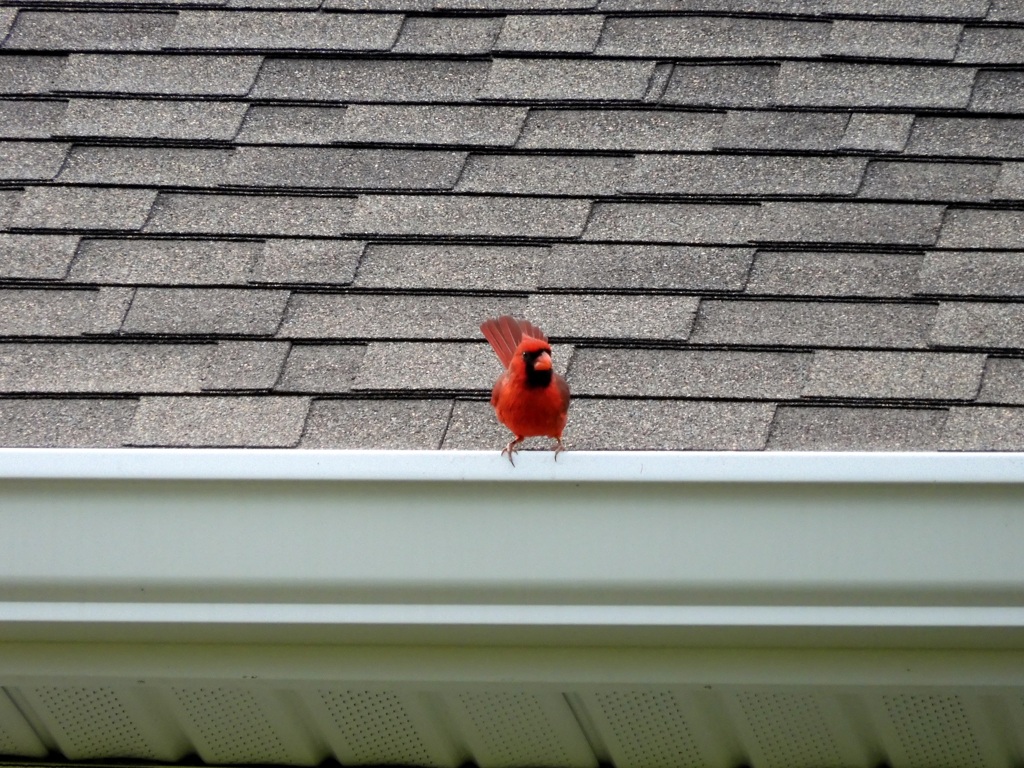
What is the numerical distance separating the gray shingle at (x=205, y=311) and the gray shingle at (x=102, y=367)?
0.05 meters

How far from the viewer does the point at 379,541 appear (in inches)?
81.9

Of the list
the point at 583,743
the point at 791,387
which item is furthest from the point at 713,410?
the point at 583,743

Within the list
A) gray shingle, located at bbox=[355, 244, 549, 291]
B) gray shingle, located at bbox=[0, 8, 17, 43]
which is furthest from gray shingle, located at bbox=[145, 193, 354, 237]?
gray shingle, located at bbox=[0, 8, 17, 43]

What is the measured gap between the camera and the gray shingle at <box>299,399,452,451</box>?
278 centimetres

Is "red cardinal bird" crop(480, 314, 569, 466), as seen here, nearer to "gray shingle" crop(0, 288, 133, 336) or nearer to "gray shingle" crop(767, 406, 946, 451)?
"gray shingle" crop(767, 406, 946, 451)

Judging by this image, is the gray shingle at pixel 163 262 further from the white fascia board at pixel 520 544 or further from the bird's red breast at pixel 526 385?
the white fascia board at pixel 520 544

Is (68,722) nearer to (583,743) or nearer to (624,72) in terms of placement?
(583,743)

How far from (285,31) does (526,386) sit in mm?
1331

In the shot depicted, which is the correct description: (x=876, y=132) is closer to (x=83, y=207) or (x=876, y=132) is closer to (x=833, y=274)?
(x=833, y=274)

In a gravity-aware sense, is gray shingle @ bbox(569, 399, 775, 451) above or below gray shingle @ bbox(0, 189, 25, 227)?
below

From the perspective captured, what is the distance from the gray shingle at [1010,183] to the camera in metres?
2.98

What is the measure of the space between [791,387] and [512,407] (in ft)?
2.18

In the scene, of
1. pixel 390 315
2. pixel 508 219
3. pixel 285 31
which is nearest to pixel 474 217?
pixel 508 219

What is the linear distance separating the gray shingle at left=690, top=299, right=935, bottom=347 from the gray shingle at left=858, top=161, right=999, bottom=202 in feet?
0.98
